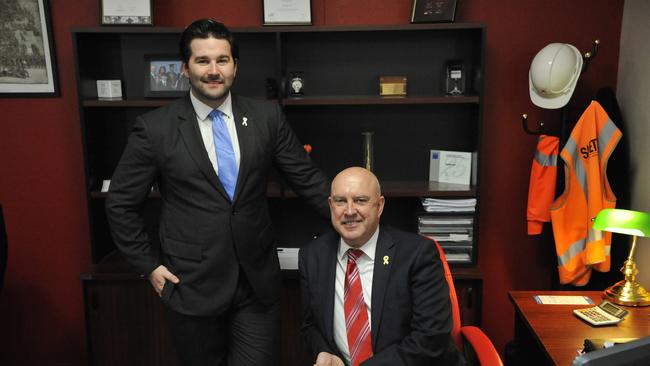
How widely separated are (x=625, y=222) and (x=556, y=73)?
749 millimetres

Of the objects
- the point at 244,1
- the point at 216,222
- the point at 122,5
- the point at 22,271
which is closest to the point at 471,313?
the point at 216,222

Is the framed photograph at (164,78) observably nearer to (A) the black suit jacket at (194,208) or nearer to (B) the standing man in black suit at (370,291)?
(A) the black suit jacket at (194,208)

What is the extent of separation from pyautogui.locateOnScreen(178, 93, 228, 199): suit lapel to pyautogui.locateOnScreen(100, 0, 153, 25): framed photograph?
0.92 m

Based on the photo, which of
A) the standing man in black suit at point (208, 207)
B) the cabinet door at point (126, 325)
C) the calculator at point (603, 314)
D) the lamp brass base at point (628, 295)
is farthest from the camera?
the cabinet door at point (126, 325)

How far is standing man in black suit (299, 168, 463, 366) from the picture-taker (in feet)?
5.77

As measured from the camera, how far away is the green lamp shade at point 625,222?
2135 millimetres

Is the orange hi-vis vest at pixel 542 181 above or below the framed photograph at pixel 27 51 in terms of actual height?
below

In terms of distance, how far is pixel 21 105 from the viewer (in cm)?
303

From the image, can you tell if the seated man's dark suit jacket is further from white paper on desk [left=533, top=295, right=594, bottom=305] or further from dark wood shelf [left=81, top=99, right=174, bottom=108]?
dark wood shelf [left=81, top=99, right=174, bottom=108]

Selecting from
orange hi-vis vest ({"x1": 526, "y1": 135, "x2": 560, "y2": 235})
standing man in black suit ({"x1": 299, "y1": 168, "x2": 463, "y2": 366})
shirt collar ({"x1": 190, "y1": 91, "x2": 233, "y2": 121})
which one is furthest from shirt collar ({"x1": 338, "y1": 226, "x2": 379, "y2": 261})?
orange hi-vis vest ({"x1": 526, "y1": 135, "x2": 560, "y2": 235})

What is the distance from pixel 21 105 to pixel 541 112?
2.74m

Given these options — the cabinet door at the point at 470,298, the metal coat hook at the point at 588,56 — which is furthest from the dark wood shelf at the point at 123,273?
the metal coat hook at the point at 588,56

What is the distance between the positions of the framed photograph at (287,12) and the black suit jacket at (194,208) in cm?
75

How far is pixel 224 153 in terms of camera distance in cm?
201
